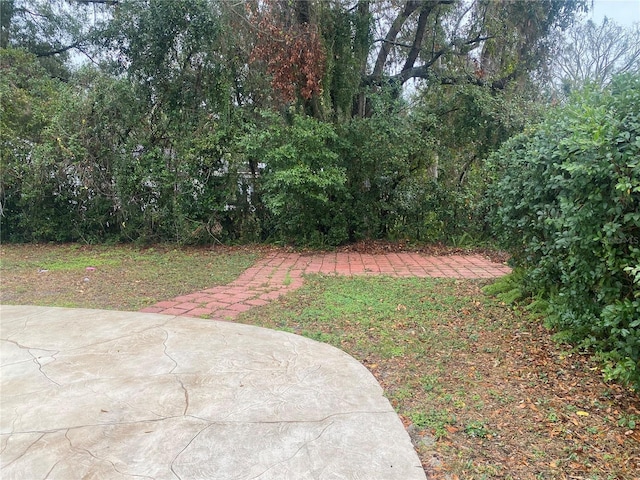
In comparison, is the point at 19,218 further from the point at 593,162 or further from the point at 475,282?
the point at 593,162

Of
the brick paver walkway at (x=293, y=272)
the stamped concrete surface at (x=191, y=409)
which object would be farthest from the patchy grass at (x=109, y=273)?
the stamped concrete surface at (x=191, y=409)

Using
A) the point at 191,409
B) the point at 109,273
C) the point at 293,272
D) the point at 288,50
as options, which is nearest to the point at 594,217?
the point at 191,409

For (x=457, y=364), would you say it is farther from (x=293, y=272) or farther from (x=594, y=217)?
Answer: (x=293, y=272)

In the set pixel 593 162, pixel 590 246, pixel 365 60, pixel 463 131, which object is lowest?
pixel 590 246

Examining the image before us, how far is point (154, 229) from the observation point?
26.2 ft

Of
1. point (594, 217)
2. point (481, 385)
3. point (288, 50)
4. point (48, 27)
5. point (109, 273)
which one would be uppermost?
point (48, 27)

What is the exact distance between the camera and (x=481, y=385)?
8.25 feet

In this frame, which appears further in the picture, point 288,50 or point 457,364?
point 288,50

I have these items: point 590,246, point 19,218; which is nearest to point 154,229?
point 19,218

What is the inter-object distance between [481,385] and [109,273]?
205 inches

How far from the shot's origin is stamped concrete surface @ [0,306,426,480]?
180 centimetres

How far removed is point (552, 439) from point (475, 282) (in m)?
3.11

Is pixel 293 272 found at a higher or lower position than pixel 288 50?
lower

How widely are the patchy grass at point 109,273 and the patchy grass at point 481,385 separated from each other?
1.59 metres
